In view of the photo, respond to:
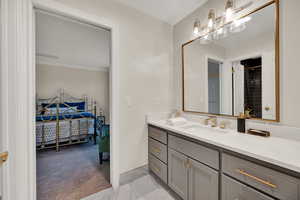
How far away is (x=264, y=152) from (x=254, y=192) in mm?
266

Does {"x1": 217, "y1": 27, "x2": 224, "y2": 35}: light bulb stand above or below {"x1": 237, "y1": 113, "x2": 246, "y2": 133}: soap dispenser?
above

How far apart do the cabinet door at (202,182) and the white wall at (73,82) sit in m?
5.00

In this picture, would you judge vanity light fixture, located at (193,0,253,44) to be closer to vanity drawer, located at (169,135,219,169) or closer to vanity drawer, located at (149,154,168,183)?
vanity drawer, located at (169,135,219,169)

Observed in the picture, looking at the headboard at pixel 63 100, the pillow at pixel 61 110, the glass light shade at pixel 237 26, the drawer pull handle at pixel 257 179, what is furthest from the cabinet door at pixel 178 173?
the headboard at pixel 63 100

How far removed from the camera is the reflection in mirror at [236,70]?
1151 mm

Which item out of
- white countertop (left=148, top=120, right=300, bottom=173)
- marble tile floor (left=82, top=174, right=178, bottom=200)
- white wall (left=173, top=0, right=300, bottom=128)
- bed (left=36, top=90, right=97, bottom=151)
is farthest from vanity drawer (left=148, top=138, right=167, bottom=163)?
→ bed (left=36, top=90, right=97, bottom=151)

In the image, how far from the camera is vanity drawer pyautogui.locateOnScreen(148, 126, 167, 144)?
5.18ft

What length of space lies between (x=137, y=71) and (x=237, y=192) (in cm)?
167

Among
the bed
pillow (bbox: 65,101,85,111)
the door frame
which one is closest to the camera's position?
the door frame

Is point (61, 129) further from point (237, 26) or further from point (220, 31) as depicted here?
point (237, 26)

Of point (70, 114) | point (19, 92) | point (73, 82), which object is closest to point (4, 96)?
point (19, 92)

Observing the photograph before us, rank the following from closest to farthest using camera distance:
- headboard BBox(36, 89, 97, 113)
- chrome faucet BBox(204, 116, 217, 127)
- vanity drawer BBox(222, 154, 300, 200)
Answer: vanity drawer BBox(222, 154, 300, 200), chrome faucet BBox(204, 116, 217, 127), headboard BBox(36, 89, 97, 113)

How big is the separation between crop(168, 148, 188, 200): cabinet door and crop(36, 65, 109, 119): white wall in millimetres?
4684

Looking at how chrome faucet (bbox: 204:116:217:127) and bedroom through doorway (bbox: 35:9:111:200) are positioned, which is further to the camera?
bedroom through doorway (bbox: 35:9:111:200)
